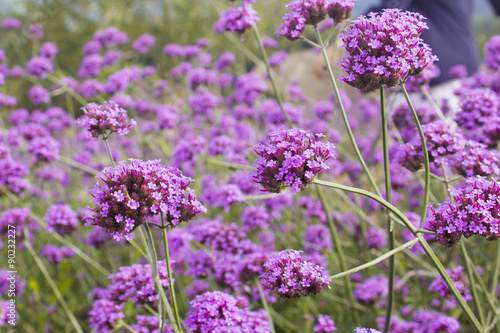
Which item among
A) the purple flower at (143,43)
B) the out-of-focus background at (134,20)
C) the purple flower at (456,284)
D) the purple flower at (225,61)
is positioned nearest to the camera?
the purple flower at (456,284)

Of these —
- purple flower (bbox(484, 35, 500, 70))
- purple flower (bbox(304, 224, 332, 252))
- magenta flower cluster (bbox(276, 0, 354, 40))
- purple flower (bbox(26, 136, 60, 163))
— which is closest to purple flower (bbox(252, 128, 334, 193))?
magenta flower cluster (bbox(276, 0, 354, 40))

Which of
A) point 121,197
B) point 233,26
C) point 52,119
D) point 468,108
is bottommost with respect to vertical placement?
point 121,197

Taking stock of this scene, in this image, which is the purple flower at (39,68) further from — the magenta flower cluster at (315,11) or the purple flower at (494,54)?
the purple flower at (494,54)

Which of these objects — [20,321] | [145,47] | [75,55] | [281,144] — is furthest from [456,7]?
[75,55]

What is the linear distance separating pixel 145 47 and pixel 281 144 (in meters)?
4.39

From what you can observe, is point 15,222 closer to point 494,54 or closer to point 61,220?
point 61,220

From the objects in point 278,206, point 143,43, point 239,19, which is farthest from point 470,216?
point 143,43

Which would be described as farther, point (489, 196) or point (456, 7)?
point (456, 7)

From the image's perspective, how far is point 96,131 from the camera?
1679 millimetres

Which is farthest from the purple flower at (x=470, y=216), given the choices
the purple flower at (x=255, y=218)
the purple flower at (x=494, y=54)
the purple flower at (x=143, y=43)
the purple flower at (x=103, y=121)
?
the purple flower at (x=143, y=43)

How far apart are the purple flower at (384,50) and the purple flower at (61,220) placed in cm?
203

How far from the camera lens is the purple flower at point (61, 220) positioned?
2625 mm

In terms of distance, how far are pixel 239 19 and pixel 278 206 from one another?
138 centimetres

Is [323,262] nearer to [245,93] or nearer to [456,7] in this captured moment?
[245,93]
